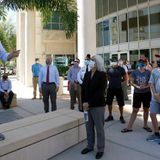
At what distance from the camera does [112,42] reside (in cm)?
2888

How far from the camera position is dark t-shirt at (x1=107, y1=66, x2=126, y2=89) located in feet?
30.6

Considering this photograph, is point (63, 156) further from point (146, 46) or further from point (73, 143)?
point (146, 46)

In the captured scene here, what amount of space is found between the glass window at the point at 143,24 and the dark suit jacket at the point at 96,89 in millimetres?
18949

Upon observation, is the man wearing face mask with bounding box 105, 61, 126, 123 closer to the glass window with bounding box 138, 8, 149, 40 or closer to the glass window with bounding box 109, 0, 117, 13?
the glass window with bounding box 138, 8, 149, 40

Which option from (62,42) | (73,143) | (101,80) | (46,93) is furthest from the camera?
(62,42)

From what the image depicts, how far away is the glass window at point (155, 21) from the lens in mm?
23263

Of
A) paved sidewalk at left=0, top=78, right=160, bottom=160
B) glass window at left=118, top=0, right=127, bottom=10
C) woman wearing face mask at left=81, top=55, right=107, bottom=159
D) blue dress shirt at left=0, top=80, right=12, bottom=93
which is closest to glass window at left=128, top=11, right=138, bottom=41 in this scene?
glass window at left=118, top=0, right=127, bottom=10

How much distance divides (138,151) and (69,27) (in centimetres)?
752

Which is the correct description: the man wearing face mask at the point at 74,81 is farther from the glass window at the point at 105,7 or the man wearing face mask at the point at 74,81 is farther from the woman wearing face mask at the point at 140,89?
the glass window at the point at 105,7

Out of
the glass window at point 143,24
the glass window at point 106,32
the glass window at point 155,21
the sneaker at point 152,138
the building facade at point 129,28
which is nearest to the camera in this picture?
the sneaker at point 152,138

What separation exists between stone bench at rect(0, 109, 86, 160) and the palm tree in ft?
18.9

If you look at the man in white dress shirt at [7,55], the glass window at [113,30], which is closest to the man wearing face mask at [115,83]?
the man in white dress shirt at [7,55]

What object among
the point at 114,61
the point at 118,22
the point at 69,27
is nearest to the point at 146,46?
the point at 118,22

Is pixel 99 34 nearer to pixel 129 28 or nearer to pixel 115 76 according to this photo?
pixel 129 28
